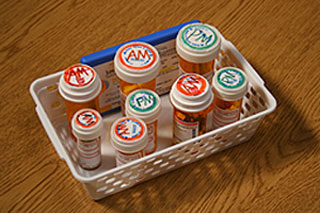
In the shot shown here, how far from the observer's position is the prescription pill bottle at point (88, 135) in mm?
821

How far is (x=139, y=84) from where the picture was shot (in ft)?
2.98

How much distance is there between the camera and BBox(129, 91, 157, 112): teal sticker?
837mm

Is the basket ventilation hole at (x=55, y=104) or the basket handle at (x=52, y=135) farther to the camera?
the basket ventilation hole at (x=55, y=104)

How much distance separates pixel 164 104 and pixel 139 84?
11 cm

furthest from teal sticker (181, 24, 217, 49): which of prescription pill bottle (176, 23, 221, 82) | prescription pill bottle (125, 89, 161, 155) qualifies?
prescription pill bottle (125, 89, 161, 155)

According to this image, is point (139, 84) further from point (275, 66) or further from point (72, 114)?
point (275, 66)

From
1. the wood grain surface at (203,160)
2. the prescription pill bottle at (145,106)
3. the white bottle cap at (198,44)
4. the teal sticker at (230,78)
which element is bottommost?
the wood grain surface at (203,160)

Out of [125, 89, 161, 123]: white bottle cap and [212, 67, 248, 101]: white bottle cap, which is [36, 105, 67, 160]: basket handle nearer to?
[125, 89, 161, 123]: white bottle cap

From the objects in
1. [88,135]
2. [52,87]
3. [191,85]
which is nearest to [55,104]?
[52,87]

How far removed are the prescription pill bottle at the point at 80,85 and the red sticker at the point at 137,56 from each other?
0.06 metres

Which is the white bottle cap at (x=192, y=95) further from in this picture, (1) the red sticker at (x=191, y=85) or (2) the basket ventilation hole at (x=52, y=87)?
(2) the basket ventilation hole at (x=52, y=87)

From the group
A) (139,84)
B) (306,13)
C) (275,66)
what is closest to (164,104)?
(139,84)

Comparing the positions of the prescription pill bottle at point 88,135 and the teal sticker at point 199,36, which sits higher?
the teal sticker at point 199,36

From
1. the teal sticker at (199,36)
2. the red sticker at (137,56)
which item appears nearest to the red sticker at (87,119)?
the red sticker at (137,56)
